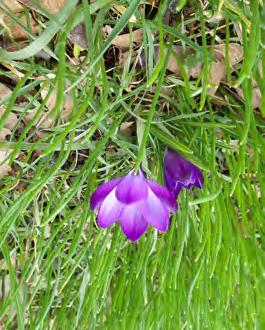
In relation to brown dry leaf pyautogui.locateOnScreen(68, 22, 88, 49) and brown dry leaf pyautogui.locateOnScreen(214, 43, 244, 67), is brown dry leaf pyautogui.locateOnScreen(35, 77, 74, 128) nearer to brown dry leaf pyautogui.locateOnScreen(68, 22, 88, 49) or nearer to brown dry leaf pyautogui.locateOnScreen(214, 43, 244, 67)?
brown dry leaf pyautogui.locateOnScreen(68, 22, 88, 49)

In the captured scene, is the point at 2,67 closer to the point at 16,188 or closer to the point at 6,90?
the point at 6,90

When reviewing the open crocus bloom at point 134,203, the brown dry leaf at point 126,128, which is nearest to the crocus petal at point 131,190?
the open crocus bloom at point 134,203

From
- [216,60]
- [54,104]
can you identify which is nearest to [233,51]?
[216,60]

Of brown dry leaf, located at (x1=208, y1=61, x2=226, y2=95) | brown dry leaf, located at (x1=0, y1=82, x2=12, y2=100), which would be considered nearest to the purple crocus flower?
brown dry leaf, located at (x1=208, y1=61, x2=226, y2=95)

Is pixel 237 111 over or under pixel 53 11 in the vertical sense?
under

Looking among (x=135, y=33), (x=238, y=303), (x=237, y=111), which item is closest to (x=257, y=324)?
(x=238, y=303)
